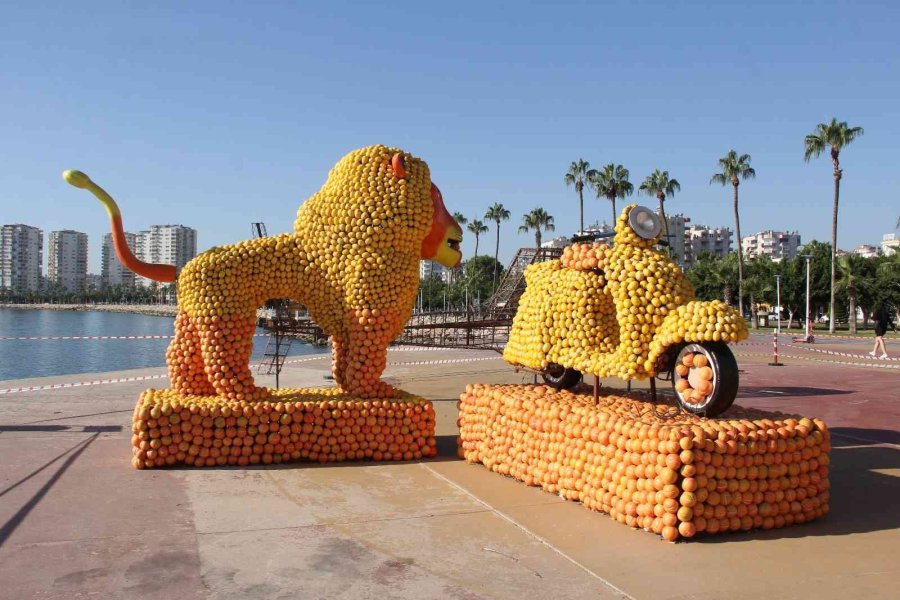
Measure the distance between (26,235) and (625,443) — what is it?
714 feet

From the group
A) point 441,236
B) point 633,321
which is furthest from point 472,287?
point 633,321

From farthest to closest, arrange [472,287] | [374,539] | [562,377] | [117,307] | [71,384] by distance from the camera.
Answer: [117,307] → [472,287] → [71,384] → [562,377] → [374,539]

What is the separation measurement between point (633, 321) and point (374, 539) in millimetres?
3675

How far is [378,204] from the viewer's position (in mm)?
9570

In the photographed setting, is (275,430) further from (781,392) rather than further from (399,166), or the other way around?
(781,392)

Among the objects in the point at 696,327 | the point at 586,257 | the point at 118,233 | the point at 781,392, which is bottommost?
the point at 781,392

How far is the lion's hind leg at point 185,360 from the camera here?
31.3 feet

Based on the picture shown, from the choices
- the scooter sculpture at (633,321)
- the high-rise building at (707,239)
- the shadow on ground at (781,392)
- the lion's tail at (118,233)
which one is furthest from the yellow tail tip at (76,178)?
the high-rise building at (707,239)

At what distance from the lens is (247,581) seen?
5.23 meters

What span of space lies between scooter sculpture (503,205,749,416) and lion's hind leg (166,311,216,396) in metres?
4.40

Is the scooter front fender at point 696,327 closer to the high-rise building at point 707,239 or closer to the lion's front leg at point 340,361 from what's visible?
the lion's front leg at point 340,361

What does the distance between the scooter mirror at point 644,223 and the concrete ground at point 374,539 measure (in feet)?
10.7

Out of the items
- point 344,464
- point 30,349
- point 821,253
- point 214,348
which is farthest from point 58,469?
point 821,253

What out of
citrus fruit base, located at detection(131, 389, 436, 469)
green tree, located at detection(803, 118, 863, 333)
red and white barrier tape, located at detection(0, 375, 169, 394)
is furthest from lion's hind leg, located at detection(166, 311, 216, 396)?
green tree, located at detection(803, 118, 863, 333)
